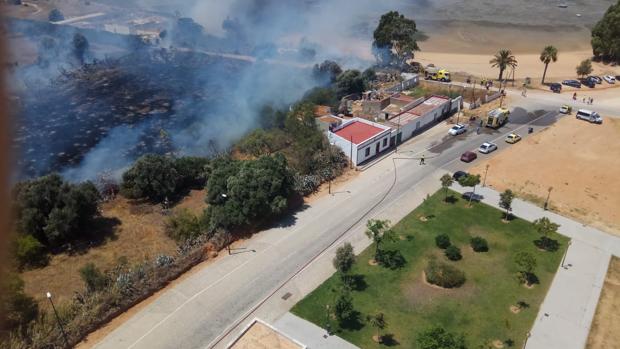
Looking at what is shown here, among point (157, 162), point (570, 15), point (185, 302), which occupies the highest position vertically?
point (570, 15)

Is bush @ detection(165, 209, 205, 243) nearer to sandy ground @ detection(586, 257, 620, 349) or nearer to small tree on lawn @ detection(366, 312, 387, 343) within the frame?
small tree on lawn @ detection(366, 312, 387, 343)

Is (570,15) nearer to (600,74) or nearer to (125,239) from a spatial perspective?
(600,74)

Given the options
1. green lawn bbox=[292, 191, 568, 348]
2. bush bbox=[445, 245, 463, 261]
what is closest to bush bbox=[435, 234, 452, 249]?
green lawn bbox=[292, 191, 568, 348]

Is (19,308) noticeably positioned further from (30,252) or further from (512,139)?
(512,139)

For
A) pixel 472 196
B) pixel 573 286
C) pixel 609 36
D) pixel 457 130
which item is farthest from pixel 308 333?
pixel 609 36

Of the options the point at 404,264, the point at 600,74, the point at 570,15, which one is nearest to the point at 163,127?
the point at 404,264

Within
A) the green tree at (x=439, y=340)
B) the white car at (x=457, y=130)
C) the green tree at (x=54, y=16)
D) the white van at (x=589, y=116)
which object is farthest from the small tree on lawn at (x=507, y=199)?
the green tree at (x=54, y=16)
